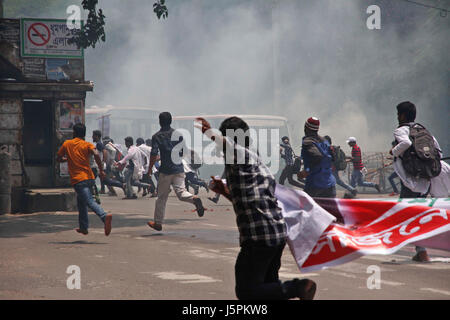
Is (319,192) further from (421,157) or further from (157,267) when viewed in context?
(157,267)

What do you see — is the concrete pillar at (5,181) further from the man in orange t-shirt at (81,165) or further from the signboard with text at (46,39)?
Result: the man in orange t-shirt at (81,165)

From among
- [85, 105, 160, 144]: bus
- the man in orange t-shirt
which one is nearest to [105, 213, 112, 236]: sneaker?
the man in orange t-shirt

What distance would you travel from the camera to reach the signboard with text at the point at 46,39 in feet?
52.9

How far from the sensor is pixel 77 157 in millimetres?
10484

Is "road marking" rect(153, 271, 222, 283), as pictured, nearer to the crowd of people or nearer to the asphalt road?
the asphalt road

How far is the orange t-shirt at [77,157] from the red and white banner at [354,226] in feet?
17.1

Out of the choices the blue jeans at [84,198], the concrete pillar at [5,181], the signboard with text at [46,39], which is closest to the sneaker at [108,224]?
the blue jeans at [84,198]

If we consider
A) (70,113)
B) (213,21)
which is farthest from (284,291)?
(213,21)

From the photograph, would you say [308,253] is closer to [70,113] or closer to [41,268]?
[41,268]

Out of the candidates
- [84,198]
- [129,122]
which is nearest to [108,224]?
[84,198]

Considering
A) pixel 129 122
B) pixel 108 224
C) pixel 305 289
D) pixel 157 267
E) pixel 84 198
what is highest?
pixel 129 122

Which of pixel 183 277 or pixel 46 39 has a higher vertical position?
pixel 46 39

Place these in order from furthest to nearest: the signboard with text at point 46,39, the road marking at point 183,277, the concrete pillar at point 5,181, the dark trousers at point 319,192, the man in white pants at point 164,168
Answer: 1. the signboard with text at point 46,39
2. the concrete pillar at point 5,181
3. the man in white pants at point 164,168
4. the dark trousers at point 319,192
5. the road marking at point 183,277

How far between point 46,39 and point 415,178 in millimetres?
10575
